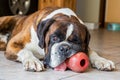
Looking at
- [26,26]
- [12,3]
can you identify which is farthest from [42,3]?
[26,26]

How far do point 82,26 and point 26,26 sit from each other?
461 millimetres

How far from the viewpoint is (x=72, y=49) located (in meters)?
1.65

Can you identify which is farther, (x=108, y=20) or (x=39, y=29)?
(x=108, y=20)

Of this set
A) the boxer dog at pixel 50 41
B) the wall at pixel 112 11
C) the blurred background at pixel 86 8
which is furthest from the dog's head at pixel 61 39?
the wall at pixel 112 11

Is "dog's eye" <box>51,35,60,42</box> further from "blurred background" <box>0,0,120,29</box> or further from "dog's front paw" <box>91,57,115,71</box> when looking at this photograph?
"blurred background" <box>0,0,120,29</box>

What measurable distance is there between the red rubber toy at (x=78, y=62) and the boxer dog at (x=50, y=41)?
0.03 metres

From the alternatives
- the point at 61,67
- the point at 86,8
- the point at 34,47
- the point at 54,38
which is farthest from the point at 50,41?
the point at 86,8

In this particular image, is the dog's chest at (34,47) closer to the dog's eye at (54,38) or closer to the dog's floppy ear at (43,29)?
the dog's floppy ear at (43,29)

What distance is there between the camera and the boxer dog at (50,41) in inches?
65.5

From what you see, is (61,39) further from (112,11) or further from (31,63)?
(112,11)

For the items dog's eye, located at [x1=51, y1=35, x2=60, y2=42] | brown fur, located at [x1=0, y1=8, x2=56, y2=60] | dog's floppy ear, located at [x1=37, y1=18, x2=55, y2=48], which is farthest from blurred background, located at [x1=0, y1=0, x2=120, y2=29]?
dog's eye, located at [x1=51, y1=35, x2=60, y2=42]

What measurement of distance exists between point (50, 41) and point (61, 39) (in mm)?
71

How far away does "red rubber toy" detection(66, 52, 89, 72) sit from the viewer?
1642mm

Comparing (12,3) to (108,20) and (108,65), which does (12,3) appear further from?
(108,65)
